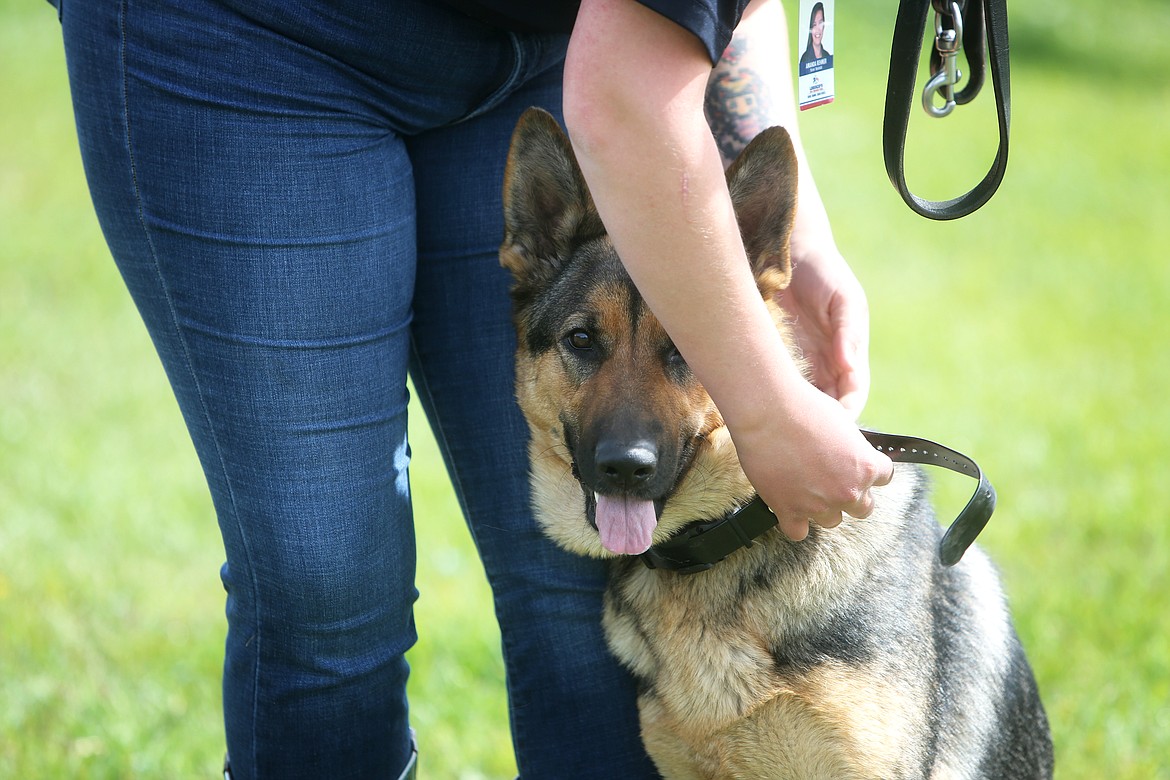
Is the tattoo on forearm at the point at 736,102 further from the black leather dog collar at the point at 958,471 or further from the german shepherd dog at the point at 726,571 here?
the black leather dog collar at the point at 958,471

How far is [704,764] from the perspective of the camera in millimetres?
2350

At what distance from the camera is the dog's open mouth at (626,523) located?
7.17ft

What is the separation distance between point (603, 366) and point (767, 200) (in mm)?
522

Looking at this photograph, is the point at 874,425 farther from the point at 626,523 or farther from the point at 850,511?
the point at 850,511

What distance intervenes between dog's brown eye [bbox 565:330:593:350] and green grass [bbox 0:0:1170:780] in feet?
5.17

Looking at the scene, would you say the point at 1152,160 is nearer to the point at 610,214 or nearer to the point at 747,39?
the point at 747,39

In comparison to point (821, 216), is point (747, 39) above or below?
above

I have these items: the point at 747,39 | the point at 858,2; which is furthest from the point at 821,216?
the point at 858,2

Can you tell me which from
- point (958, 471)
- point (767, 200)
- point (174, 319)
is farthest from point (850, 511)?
point (174, 319)

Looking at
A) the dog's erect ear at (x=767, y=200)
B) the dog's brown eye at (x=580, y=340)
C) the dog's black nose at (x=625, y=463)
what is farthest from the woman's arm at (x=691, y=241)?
the dog's brown eye at (x=580, y=340)

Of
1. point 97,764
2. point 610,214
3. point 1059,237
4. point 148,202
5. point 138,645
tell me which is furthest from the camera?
point 1059,237

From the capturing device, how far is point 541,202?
2.51m

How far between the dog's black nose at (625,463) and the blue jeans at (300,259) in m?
0.44

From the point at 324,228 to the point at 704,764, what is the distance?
56.5 inches
